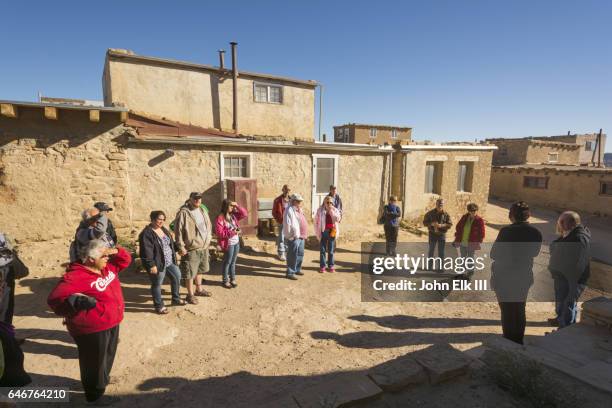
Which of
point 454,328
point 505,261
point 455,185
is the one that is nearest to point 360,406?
point 505,261

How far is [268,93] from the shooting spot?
48.7 feet

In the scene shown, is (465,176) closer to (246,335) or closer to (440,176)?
(440,176)

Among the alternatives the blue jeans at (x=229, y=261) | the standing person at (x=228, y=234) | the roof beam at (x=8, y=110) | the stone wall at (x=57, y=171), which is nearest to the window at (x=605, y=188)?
the standing person at (x=228, y=234)

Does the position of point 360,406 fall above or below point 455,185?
below

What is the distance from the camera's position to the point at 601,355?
10.9 ft

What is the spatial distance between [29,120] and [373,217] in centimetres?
1020

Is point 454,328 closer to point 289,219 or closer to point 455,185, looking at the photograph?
point 289,219

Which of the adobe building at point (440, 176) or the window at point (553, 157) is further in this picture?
the window at point (553, 157)

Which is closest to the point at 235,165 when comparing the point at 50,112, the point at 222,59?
the point at 50,112

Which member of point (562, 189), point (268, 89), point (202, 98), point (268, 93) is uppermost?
point (268, 89)

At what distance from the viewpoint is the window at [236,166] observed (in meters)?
9.16

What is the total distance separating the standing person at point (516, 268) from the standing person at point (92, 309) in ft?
14.1

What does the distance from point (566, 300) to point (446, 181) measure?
980cm

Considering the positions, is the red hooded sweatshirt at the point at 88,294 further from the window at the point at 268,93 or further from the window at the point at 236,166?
the window at the point at 268,93
